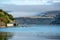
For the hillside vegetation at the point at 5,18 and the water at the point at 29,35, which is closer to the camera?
the water at the point at 29,35

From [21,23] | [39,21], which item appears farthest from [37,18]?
[21,23]

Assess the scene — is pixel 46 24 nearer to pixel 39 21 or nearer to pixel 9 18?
pixel 39 21

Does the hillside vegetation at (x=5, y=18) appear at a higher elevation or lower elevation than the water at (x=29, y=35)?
lower

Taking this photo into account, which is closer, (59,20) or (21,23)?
(21,23)

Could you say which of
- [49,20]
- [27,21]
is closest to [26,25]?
[27,21]

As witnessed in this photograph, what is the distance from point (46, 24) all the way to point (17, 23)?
534 inches

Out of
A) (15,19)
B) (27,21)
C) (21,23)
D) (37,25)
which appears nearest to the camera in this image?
(15,19)

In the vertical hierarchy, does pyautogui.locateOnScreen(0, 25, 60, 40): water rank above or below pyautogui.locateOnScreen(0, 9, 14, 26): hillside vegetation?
above

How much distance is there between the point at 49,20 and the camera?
5756 cm

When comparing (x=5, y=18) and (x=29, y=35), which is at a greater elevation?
(x=29, y=35)

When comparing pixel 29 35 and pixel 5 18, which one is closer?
pixel 29 35

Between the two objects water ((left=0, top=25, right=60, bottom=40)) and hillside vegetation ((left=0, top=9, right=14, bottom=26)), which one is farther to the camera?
hillside vegetation ((left=0, top=9, right=14, bottom=26))

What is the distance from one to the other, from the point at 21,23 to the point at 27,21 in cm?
388

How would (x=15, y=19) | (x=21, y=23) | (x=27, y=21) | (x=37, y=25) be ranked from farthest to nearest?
(x=37, y=25) → (x=27, y=21) → (x=21, y=23) → (x=15, y=19)
